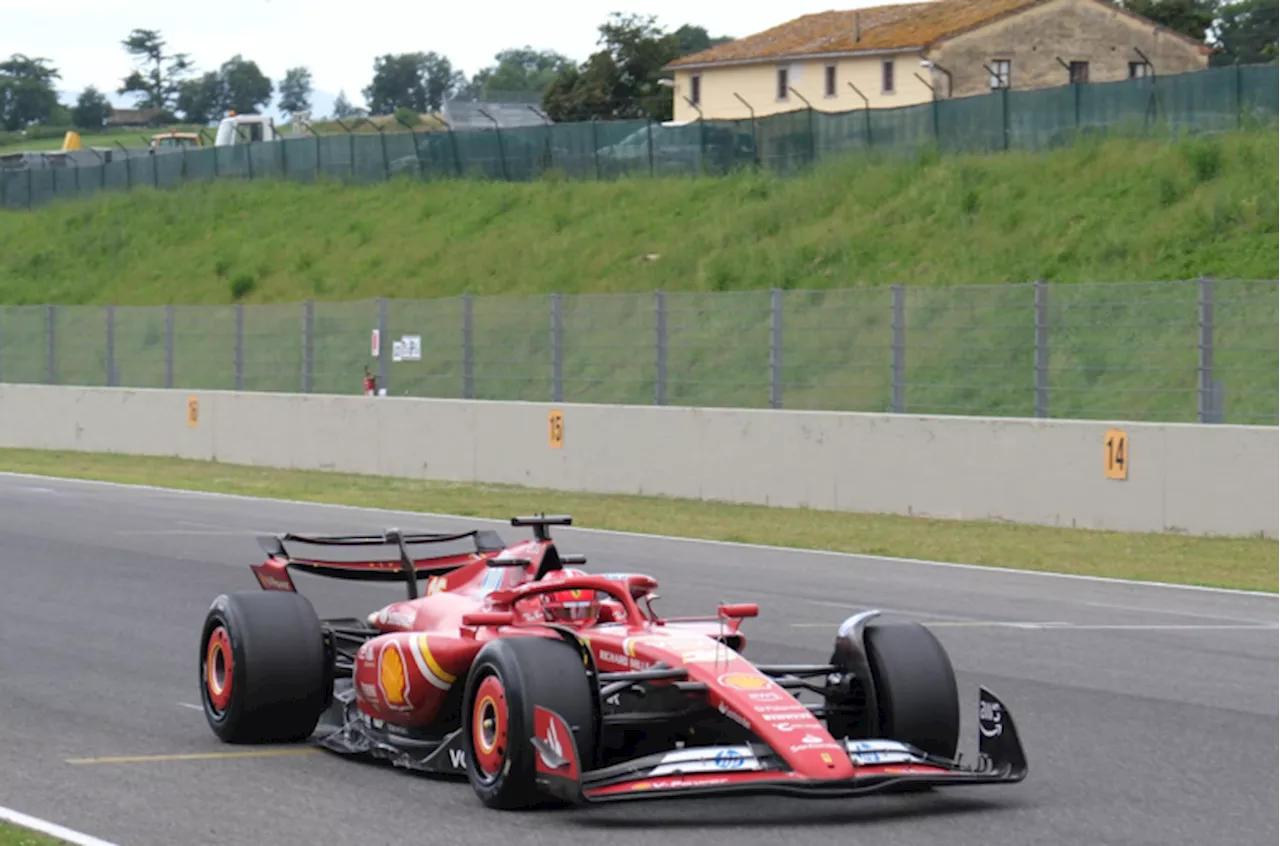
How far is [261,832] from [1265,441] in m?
12.4

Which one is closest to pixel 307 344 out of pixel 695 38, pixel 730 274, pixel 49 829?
pixel 730 274

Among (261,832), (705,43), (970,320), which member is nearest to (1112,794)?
(261,832)

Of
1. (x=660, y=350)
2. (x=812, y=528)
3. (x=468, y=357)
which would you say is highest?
(x=660, y=350)

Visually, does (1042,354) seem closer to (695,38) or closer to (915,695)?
(915,695)

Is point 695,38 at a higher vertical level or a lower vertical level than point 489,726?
higher

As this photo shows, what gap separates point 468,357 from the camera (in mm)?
25703

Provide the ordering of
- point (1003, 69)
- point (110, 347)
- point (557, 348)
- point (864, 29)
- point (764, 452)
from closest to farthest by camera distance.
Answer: point (764, 452) → point (557, 348) → point (110, 347) → point (1003, 69) → point (864, 29)

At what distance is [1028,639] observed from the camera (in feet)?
37.8

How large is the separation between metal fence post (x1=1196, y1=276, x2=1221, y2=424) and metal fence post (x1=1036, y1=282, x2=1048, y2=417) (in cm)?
159

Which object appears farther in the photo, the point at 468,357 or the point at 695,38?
the point at 695,38

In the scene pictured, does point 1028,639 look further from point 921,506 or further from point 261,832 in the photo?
point 921,506

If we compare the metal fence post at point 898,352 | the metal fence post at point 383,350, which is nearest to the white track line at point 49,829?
the metal fence post at point 898,352

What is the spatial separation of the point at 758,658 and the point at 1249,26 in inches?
3726

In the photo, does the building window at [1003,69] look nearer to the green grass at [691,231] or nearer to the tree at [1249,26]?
the green grass at [691,231]
